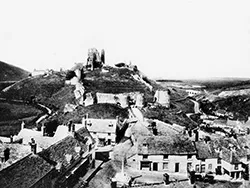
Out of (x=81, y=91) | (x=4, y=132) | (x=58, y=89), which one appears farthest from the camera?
(x=58, y=89)

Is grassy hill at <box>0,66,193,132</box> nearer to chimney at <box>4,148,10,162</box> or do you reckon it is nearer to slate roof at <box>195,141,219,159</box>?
slate roof at <box>195,141,219,159</box>

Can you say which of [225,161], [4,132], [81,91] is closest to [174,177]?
[225,161]

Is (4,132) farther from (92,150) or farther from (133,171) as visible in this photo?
(133,171)

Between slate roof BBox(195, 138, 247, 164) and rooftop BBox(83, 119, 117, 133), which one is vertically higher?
rooftop BBox(83, 119, 117, 133)

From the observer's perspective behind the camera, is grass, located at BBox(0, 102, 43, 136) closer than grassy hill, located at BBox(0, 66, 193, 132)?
Yes

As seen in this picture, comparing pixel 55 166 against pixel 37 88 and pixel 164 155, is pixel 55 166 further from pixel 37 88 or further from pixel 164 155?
pixel 37 88

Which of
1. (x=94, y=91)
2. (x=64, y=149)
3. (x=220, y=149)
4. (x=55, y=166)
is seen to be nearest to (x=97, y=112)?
(x=94, y=91)

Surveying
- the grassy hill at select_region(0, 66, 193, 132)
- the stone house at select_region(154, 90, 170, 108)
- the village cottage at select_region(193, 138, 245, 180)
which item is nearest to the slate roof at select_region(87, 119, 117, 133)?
the grassy hill at select_region(0, 66, 193, 132)
